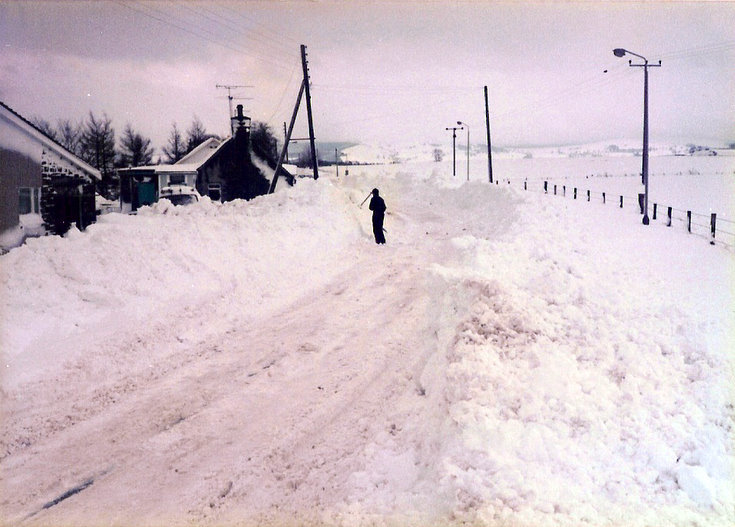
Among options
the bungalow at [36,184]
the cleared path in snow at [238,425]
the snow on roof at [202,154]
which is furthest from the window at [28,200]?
the snow on roof at [202,154]

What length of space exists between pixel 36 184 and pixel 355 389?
15.3 meters

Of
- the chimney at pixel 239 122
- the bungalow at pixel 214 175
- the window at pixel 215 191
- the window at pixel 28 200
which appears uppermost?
the chimney at pixel 239 122

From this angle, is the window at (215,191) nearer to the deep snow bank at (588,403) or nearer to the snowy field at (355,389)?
the snowy field at (355,389)

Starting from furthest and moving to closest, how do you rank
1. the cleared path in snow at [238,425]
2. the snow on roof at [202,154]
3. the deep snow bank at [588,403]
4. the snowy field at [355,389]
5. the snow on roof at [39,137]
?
1. the snow on roof at [202,154]
2. the snow on roof at [39,137]
3. the cleared path in snow at [238,425]
4. the snowy field at [355,389]
5. the deep snow bank at [588,403]

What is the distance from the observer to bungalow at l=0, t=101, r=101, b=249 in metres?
15.0

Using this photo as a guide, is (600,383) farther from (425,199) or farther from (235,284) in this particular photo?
(425,199)

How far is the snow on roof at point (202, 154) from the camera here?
36688mm

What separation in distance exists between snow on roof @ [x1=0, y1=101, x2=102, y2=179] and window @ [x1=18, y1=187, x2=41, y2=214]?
5.36 ft

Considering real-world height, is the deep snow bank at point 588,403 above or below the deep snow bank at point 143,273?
below

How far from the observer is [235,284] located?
35.3 ft

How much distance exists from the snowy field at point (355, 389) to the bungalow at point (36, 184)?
6.74 metres

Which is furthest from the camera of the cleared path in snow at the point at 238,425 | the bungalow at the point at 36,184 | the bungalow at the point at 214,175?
the bungalow at the point at 214,175

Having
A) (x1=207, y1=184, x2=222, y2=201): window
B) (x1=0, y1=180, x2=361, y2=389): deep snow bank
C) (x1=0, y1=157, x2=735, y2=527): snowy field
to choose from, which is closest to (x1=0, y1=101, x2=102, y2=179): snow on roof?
(x1=0, y1=180, x2=361, y2=389): deep snow bank

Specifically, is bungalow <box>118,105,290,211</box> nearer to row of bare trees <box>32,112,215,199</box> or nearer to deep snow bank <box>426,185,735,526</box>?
row of bare trees <box>32,112,215,199</box>
